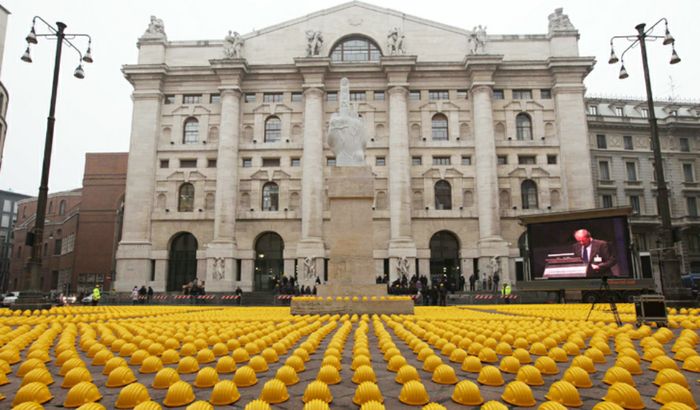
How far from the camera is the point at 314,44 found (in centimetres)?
4578

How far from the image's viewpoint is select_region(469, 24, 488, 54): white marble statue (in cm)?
4534

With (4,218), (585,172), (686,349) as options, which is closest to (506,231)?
(585,172)

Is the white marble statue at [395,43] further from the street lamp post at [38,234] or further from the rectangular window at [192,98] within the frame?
the street lamp post at [38,234]

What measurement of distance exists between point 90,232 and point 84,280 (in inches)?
235

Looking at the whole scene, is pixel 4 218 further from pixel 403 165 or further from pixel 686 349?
pixel 686 349

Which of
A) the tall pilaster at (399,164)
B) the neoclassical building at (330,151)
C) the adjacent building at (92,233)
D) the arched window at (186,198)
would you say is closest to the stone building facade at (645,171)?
the neoclassical building at (330,151)

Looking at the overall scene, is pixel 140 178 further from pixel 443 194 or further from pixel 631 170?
pixel 631 170

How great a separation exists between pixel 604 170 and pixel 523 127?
1397 cm

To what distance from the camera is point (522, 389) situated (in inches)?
181

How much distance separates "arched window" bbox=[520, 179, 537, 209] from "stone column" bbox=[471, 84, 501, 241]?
12.2 ft

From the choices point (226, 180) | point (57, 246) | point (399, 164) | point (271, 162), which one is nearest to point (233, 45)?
point (271, 162)

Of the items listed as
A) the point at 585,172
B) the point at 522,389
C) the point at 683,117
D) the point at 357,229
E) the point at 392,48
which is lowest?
the point at 522,389

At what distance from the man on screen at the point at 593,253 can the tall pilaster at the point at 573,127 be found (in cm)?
1528

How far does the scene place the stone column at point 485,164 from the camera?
41.8 metres
